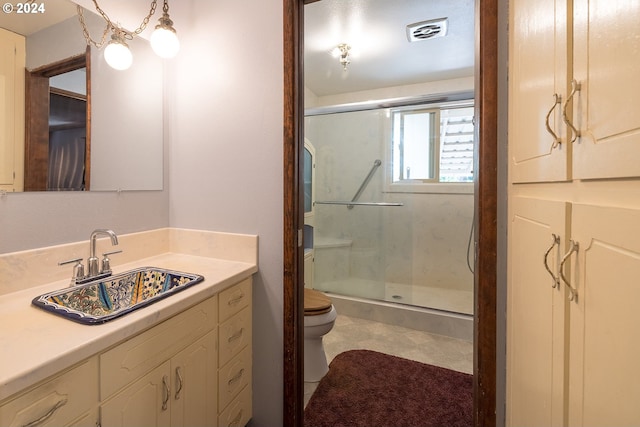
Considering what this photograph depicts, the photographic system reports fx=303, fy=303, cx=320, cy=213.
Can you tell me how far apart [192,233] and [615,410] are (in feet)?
5.39

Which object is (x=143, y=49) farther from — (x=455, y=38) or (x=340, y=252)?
(x=340, y=252)

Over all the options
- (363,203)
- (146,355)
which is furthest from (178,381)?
(363,203)

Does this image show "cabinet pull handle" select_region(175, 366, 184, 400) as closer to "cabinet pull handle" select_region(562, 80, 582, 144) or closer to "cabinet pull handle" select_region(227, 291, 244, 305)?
"cabinet pull handle" select_region(227, 291, 244, 305)

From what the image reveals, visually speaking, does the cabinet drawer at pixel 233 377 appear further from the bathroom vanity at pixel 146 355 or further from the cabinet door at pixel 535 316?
the cabinet door at pixel 535 316

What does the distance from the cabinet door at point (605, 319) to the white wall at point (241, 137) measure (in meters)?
1.09

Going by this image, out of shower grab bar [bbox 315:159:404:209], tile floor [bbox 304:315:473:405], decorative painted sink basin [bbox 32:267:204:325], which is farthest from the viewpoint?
shower grab bar [bbox 315:159:404:209]

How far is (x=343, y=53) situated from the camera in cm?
250

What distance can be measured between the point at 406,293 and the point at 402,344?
2.64 ft

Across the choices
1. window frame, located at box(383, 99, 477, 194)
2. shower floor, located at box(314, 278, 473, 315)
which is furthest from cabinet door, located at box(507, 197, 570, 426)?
window frame, located at box(383, 99, 477, 194)

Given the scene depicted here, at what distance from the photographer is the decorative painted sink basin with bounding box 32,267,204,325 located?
93cm

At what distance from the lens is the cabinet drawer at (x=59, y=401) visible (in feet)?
2.06

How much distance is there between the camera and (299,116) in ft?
4.60

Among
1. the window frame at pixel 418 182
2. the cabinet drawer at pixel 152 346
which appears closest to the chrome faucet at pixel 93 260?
the cabinet drawer at pixel 152 346

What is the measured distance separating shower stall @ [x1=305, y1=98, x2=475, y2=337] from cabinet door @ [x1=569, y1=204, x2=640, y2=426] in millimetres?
2468
